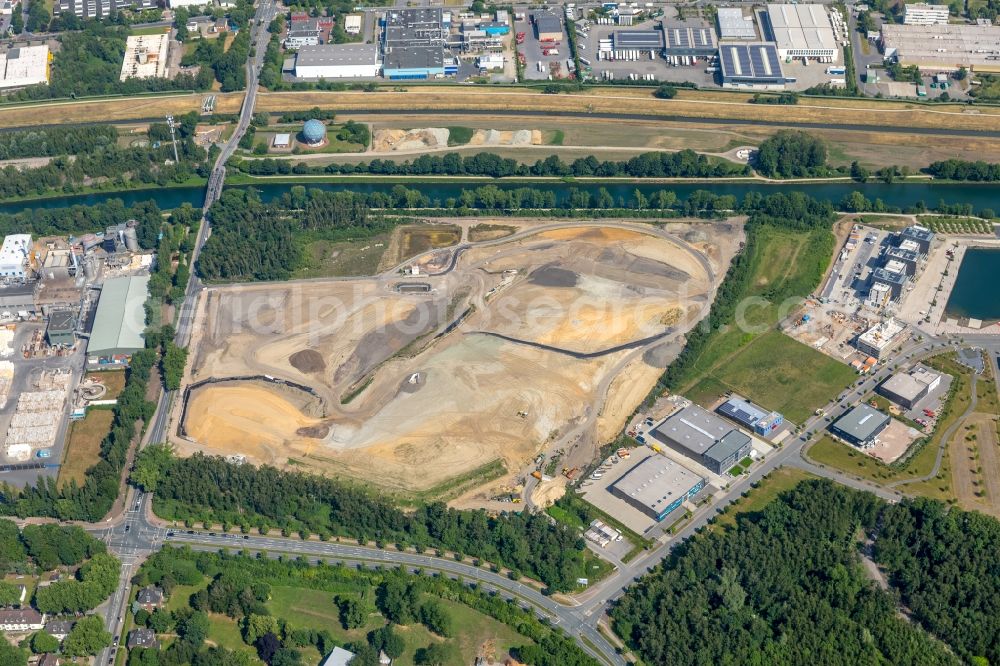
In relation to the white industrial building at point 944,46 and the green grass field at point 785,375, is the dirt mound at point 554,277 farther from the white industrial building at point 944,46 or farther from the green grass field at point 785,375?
the white industrial building at point 944,46

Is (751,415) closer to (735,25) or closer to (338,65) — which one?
(735,25)

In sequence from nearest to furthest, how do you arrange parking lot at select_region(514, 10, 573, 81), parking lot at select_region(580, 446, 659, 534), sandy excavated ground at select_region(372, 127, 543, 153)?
1. parking lot at select_region(580, 446, 659, 534)
2. sandy excavated ground at select_region(372, 127, 543, 153)
3. parking lot at select_region(514, 10, 573, 81)

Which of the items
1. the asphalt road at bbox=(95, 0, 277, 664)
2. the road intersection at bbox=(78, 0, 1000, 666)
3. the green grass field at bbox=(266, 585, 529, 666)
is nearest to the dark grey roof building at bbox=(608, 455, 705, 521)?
the road intersection at bbox=(78, 0, 1000, 666)

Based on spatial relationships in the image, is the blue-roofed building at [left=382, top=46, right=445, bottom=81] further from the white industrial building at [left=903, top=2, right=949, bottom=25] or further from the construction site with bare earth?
the white industrial building at [left=903, top=2, right=949, bottom=25]

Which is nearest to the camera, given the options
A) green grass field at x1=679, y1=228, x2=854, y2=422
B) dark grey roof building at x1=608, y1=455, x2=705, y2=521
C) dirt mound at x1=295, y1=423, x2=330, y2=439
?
dark grey roof building at x1=608, y1=455, x2=705, y2=521

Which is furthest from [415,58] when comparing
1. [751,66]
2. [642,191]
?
[751,66]

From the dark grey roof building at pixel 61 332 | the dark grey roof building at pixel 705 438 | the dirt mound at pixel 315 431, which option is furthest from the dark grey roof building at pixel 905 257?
the dark grey roof building at pixel 61 332

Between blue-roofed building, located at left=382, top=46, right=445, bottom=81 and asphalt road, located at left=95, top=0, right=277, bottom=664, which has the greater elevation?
blue-roofed building, located at left=382, top=46, right=445, bottom=81
